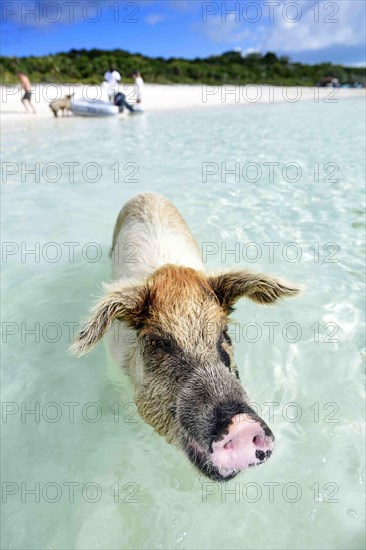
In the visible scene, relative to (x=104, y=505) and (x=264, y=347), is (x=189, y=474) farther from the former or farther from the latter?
(x=264, y=347)

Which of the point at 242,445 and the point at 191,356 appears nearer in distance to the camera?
the point at 242,445

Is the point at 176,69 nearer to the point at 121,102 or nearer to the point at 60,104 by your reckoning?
the point at 121,102

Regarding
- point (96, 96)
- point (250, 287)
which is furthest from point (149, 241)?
point (96, 96)

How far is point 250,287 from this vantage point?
314cm

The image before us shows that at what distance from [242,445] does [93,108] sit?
26152mm

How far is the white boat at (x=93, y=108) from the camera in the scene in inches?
1008

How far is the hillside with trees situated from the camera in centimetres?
4441

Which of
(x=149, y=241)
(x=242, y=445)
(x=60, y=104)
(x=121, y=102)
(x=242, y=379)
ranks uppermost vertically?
(x=121, y=102)

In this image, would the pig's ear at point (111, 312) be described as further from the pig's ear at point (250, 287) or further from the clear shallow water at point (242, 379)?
the clear shallow water at point (242, 379)

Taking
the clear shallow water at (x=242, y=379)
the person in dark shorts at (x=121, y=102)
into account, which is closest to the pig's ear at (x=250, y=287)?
the clear shallow water at (x=242, y=379)

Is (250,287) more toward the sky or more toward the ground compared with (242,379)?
more toward the sky

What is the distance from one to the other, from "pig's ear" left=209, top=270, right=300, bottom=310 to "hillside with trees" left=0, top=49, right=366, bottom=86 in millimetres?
37111

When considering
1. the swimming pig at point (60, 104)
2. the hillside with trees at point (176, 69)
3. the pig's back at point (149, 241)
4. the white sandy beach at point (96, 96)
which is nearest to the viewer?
the pig's back at point (149, 241)

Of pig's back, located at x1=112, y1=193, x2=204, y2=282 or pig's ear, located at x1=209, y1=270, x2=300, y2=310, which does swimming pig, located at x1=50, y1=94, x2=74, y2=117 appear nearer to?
pig's back, located at x1=112, y1=193, x2=204, y2=282
